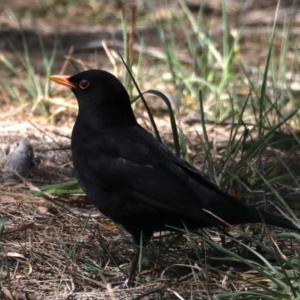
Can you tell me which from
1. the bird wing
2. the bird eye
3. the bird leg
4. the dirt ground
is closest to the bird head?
the bird eye

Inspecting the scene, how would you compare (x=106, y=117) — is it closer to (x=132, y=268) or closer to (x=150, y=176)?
(x=150, y=176)

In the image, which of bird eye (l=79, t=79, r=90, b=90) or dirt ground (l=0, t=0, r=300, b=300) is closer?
dirt ground (l=0, t=0, r=300, b=300)

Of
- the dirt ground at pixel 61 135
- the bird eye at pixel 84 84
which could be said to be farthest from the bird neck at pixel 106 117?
the dirt ground at pixel 61 135

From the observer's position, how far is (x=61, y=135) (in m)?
5.03

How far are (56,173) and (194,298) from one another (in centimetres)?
208

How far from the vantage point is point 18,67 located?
8305mm

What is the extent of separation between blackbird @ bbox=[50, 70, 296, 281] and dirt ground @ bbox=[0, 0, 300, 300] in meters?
0.18

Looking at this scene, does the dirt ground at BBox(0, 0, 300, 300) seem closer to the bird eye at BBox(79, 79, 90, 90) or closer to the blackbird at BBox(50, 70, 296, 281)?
the blackbird at BBox(50, 70, 296, 281)

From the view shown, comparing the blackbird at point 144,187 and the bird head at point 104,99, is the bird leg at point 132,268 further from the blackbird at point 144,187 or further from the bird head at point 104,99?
the bird head at point 104,99

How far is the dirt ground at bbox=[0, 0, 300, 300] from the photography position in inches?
151

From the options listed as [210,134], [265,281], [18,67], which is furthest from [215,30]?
[265,281]

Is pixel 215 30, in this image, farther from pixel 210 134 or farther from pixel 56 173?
pixel 56 173

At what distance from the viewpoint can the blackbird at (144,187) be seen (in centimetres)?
392

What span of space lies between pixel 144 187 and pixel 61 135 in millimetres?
1177
